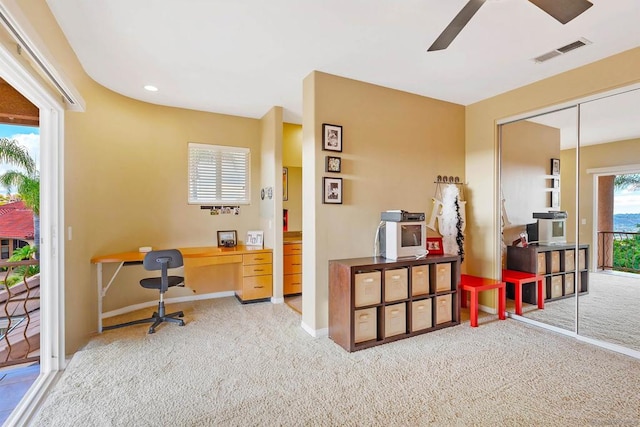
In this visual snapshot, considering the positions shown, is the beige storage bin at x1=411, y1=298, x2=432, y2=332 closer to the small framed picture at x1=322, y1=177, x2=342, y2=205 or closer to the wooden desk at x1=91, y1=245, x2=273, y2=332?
the small framed picture at x1=322, y1=177, x2=342, y2=205

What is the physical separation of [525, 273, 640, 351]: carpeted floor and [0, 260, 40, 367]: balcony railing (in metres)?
4.94

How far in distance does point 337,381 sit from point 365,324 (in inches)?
26.4

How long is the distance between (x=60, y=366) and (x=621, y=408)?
4008 mm

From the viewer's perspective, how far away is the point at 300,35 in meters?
2.46

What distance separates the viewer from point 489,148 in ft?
12.6

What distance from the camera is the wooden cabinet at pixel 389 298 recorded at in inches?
111

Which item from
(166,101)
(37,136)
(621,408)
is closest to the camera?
(621,408)

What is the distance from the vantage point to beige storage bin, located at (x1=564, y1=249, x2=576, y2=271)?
3.18 m

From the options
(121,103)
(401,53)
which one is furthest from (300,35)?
(121,103)

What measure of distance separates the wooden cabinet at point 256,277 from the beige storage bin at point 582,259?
349 cm

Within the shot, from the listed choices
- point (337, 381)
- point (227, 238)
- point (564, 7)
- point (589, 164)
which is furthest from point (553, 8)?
point (227, 238)

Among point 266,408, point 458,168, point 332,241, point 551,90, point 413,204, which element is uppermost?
point 551,90

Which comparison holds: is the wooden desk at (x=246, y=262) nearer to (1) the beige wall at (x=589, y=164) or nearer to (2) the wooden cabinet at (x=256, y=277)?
(2) the wooden cabinet at (x=256, y=277)

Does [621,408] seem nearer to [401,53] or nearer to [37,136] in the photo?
[401,53]
